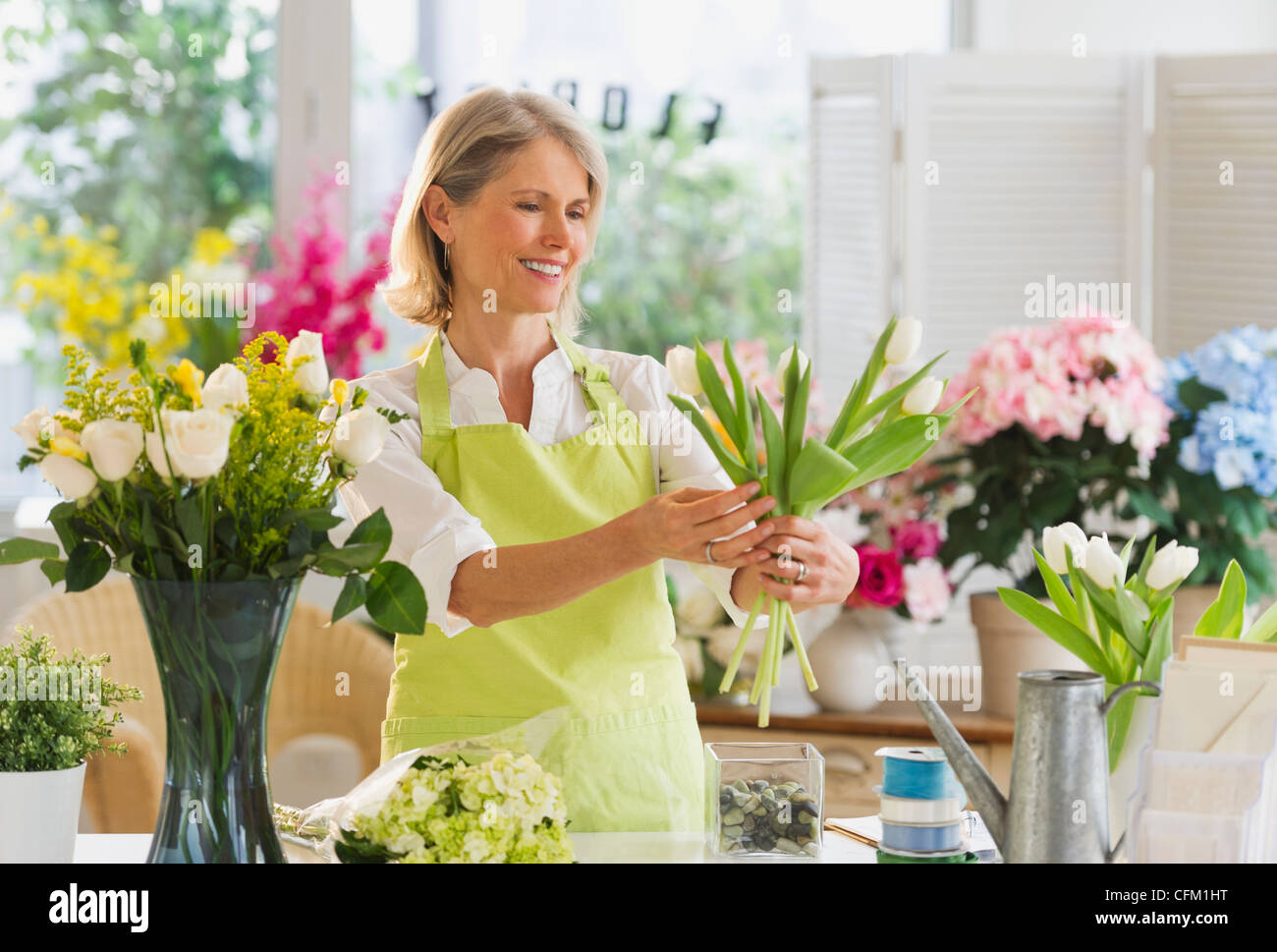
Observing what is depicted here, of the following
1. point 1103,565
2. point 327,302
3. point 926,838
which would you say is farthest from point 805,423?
point 327,302

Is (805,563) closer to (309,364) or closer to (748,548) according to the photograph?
(748,548)

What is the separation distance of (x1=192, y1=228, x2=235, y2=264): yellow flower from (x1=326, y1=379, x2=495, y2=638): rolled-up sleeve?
2164 mm

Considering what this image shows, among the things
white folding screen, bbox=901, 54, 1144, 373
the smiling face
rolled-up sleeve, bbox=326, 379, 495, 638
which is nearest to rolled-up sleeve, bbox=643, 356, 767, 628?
the smiling face

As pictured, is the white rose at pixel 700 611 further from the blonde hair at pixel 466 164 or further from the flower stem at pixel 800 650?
the flower stem at pixel 800 650

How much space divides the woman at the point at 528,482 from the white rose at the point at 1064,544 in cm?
35

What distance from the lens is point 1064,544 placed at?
4.56 feet

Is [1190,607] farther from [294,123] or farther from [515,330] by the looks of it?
[294,123]

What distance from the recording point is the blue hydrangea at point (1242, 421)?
2.64 metres

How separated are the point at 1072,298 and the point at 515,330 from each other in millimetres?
1730

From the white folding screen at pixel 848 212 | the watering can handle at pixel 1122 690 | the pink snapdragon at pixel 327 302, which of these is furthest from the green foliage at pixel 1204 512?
the pink snapdragon at pixel 327 302

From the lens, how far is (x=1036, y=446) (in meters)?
2.70

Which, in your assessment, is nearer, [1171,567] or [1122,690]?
[1122,690]

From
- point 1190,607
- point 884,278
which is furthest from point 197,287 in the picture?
point 1190,607

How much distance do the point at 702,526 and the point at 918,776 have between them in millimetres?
368
